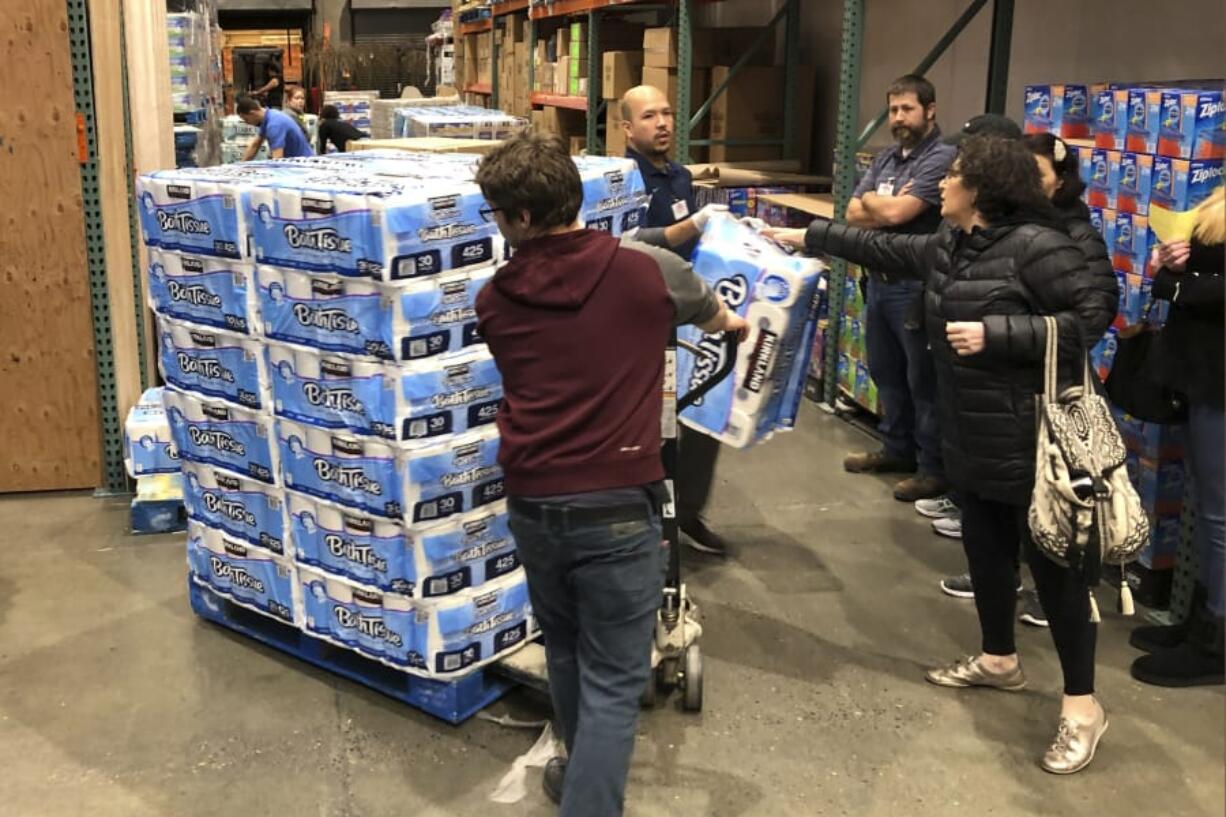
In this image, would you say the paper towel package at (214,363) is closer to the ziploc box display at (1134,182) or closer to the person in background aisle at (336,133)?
the ziploc box display at (1134,182)

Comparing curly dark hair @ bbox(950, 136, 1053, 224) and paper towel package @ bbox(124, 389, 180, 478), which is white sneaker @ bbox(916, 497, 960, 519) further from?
paper towel package @ bbox(124, 389, 180, 478)

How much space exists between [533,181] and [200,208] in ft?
4.94

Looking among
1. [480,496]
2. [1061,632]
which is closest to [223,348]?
[480,496]

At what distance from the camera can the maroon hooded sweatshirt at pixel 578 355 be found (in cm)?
230

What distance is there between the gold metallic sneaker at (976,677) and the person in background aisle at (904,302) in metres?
1.57

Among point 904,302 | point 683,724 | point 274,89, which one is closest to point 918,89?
point 904,302

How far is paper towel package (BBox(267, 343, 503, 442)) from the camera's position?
10.1ft

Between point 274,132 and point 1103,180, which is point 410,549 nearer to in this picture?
point 1103,180

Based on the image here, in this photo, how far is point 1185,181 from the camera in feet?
12.1

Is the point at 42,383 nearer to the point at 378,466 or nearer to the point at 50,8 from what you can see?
the point at 50,8

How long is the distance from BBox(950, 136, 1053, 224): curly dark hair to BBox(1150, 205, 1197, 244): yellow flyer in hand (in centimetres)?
60

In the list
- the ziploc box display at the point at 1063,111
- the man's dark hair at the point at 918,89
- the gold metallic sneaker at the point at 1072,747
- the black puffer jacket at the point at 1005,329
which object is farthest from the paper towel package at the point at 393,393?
the man's dark hair at the point at 918,89

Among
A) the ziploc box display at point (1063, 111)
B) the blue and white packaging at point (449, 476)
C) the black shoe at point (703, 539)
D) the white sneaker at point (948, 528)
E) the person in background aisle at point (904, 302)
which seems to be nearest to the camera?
the blue and white packaging at point (449, 476)

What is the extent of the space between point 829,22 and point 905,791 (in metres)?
6.05
